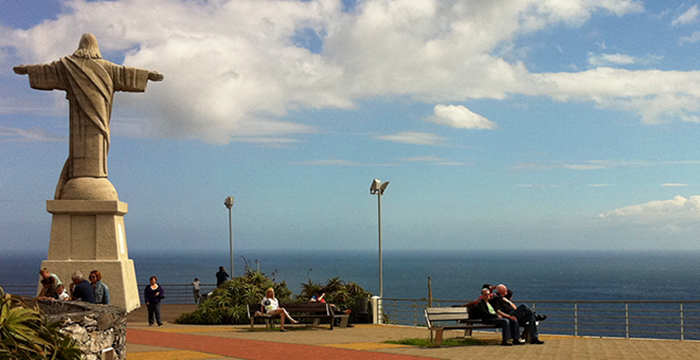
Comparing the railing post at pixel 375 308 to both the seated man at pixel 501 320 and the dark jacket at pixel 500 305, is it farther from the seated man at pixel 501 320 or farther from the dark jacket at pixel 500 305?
the seated man at pixel 501 320

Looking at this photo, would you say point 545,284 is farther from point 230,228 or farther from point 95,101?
point 95,101

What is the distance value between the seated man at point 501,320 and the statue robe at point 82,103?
1433 centimetres

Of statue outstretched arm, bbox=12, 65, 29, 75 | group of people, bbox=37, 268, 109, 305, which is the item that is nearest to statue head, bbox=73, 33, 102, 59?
statue outstretched arm, bbox=12, 65, 29, 75

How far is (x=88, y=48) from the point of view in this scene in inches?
A: 927

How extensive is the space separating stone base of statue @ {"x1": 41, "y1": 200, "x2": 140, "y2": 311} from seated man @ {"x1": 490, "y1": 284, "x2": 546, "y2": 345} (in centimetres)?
1271

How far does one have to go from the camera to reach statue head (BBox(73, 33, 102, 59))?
2331 centimetres

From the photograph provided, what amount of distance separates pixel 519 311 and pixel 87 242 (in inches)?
564

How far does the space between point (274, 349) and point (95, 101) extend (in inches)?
522

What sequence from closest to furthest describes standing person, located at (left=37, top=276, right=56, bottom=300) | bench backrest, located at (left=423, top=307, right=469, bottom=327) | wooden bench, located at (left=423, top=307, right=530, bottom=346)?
standing person, located at (left=37, top=276, right=56, bottom=300)
wooden bench, located at (left=423, top=307, right=530, bottom=346)
bench backrest, located at (left=423, top=307, right=469, bottom=327)

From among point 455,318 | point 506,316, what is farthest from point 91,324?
point 506,316

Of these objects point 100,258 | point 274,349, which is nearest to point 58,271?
point 100,258

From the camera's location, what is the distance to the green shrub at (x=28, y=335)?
5938 millimetres

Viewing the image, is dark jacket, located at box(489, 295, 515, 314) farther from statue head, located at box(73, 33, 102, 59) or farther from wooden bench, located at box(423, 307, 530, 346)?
statue head, located at box(73, 33, 102, 59)

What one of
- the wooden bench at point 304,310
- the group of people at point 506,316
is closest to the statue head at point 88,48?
the wooden bench at point 304,310
